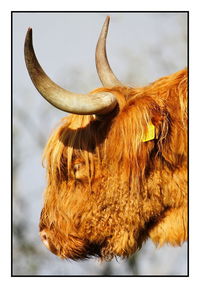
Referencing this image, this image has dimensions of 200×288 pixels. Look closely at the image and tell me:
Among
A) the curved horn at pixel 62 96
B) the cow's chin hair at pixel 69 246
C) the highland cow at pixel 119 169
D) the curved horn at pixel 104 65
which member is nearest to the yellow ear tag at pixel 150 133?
the highland cow at pixel 119 169

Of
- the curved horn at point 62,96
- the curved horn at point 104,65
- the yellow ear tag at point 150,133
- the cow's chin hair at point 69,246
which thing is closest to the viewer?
the curved horn at point 62,96

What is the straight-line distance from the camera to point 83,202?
6.16m

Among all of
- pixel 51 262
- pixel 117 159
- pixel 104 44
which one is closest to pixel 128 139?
pixel 117 159

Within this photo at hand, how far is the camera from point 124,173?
5.98 meters

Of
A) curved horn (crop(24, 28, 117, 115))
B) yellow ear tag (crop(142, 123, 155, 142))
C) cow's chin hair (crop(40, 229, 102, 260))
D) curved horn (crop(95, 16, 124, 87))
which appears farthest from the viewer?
curved horn (crop(95, 16, 124, 87))

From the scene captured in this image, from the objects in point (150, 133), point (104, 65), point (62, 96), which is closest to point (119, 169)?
point (150, 133)

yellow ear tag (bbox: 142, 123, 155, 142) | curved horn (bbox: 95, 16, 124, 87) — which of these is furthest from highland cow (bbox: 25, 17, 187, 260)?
curved horn (bbox: 95, 16, 124, 87)

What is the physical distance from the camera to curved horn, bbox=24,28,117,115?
5.35 m

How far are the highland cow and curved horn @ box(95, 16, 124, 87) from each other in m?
0.49

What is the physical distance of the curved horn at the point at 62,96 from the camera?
17.5ft

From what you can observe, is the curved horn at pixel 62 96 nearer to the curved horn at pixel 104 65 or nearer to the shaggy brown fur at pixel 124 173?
the shaggy brown fur at pixel 124 173

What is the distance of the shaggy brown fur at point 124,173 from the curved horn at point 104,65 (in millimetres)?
521

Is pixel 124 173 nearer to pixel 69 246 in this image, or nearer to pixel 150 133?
pixel 150 133

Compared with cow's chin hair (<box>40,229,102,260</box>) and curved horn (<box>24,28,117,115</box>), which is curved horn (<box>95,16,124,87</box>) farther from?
cow's chin hair (<box>40,229,102,260</box>)
